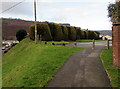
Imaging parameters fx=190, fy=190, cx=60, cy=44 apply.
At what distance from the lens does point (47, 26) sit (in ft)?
94.0

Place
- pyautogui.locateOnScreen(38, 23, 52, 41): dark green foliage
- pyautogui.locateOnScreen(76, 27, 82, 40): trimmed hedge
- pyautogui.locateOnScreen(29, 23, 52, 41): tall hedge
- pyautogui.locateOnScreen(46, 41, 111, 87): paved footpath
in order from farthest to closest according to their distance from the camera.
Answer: pyautogui.locateOnScreen(76, 27, 82, 40): trimmed hedge < pyautogui.locateOnScreen(38, 23, 52, 41): dark green foliage < pyautogui.locateOnScreen(29, 23, 52, 41): tall hedge < pyautogui.locateOnScreen(46, 41, 111, 87): paved footpath

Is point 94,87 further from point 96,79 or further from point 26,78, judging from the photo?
point 26,78

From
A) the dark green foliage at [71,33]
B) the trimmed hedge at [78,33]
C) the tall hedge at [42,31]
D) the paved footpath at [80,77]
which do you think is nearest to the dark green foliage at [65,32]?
the dark green foliage at [71,33]

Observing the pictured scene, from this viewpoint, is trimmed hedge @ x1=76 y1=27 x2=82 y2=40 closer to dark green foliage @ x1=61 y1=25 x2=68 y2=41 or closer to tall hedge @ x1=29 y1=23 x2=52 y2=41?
dark green foliage @ x1=61 y1=25 x2=68 y2=41

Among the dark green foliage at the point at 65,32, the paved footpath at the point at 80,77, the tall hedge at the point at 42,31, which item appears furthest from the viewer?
the dark green foliage at the point at 65,32

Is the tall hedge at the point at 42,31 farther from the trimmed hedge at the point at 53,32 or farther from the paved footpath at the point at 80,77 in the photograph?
the paved footpath at the point at 80,77

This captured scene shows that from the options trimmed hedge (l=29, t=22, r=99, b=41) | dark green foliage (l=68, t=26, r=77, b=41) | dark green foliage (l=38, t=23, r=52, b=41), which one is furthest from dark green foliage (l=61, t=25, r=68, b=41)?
dark green foliage (l=38, t=23, r=52, b=41)

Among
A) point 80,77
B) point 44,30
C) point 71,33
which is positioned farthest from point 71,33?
point 80,77

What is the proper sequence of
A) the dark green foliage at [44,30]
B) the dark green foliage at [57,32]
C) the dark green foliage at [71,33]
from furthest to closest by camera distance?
the dark green foliage at [71,33], the dark green foliage at [57,32], the dark green foliage at [44,30]

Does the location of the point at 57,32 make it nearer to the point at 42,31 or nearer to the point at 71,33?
the point at 42,31

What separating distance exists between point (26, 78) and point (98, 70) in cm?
356

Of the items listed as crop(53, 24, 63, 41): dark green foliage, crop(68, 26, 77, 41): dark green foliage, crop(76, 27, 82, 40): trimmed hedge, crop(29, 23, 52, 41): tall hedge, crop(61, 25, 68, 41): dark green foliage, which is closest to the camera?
crop(29, 23, 52, 41): tall hedge

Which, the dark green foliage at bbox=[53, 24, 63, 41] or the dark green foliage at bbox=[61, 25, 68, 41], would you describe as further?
the dark green foliage at bbox=[61, 25, 68, 41]

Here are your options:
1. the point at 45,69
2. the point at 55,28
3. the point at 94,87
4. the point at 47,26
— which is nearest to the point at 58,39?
the point at 55,28
